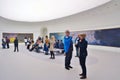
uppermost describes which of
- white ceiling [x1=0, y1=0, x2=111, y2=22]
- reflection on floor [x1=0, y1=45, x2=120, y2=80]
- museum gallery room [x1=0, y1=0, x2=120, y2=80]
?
white ceiling [x1=0, y1=0, x2=111, y2=22]

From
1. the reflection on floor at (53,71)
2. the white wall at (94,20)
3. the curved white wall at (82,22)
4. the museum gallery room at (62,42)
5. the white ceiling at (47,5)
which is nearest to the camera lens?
the reflection on floor at (53,71)

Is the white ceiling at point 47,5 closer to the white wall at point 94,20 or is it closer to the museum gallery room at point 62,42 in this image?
the museum gallery room at point 62,42

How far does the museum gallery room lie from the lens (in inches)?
155

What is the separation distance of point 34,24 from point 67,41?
51.5 feet

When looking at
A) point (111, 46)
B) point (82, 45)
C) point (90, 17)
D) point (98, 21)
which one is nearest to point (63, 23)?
point (90, 17)

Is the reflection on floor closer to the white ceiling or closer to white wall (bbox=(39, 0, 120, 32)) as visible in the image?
the white ceiling

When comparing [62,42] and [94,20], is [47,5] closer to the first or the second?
[62,42]

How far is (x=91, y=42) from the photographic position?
12.0m

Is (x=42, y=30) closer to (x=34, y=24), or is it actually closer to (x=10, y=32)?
(x=34, y=24)

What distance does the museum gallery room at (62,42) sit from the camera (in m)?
3.92

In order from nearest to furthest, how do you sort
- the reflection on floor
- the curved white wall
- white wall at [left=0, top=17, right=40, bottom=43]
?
the reflection on floor → the curved white wall → white wall at [left=0, top=17, right=40, bottom=43]

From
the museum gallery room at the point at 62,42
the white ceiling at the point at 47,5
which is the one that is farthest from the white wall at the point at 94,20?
the white ceiling at the point at 47,5

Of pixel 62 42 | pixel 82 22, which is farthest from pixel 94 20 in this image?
pixel 62 42

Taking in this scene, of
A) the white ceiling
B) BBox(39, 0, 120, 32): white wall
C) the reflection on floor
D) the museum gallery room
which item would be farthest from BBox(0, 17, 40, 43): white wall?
the reflection on floor
